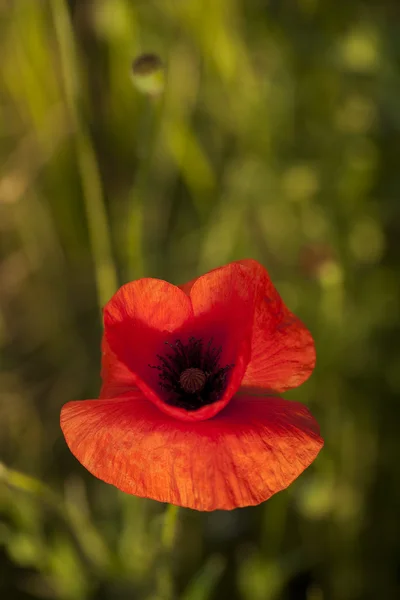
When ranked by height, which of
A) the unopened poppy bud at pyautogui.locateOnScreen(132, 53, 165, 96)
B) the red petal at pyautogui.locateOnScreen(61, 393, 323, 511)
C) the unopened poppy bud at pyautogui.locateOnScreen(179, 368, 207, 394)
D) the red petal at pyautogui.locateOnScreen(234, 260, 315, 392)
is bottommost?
the red petal at pyautogui.locateOnScreen(61, 393, 323, 511)

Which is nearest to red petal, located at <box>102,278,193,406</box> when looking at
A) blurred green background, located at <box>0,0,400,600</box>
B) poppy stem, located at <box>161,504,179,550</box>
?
poppy stem, located at <box>161,504,179,550</box>

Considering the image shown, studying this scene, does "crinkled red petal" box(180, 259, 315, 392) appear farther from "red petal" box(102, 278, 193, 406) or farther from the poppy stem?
the poppy stem

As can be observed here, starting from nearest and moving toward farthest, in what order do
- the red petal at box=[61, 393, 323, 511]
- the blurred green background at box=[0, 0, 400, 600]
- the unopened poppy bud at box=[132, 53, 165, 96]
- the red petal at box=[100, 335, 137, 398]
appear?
the red petal at box=[61, 393, 323, 511]
the red petal at box=[100, 335, 137, 398]
the unopened poppy bud at box=[132, 53, 165, 96]
the blurred green background at box=[0, 0, 400, 600]

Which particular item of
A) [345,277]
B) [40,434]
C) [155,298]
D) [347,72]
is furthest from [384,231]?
[155,298]

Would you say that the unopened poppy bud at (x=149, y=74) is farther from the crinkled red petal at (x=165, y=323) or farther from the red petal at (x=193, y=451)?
the red petal at (x=193, y=451)

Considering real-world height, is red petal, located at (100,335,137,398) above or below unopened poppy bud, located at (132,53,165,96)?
below

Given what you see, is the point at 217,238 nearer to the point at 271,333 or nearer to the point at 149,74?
the point at 149,74

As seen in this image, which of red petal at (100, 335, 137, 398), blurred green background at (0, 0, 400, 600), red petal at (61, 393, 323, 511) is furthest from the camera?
blurred green background at (0, 0, 400, 600)

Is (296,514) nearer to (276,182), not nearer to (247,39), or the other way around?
(276,182)
